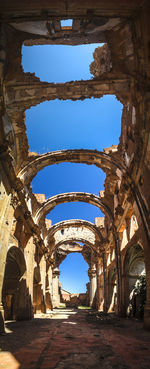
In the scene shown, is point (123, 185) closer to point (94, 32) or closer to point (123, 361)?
point (94, 32)

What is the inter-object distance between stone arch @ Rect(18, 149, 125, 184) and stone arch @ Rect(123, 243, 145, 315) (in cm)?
460

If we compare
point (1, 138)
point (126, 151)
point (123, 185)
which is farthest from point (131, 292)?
point (1, 138)

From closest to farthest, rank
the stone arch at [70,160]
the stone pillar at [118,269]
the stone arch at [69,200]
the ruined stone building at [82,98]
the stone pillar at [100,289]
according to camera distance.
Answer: the ruined stone building at [82,98] < the stone arch at [70,160] < the stone pillar at [118,269] < the stone arch at [69,200] < the stone pillar at [100,289]

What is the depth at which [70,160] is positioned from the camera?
1265 cm

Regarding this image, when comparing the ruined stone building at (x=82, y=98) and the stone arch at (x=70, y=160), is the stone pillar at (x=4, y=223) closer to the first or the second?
the ruined stone building at (x=82, y=98)

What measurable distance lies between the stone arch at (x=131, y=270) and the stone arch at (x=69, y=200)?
13.0 feet

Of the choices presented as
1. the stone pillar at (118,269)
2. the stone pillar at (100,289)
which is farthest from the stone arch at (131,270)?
the stone pillar at (100,289)

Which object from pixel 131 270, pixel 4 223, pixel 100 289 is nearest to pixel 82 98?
pixel 4 223

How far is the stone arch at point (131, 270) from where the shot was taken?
11.5 metres

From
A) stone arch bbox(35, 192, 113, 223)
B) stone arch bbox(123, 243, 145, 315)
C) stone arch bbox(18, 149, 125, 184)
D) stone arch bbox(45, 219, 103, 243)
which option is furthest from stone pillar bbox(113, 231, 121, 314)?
stone arch bbox(45, 219, 103, 243)

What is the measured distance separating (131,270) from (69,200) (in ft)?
25.3

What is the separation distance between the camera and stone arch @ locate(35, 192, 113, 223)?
16.0 metres

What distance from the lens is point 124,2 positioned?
5.03 meters

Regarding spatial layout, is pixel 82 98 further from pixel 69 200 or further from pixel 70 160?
pixel 69 200
